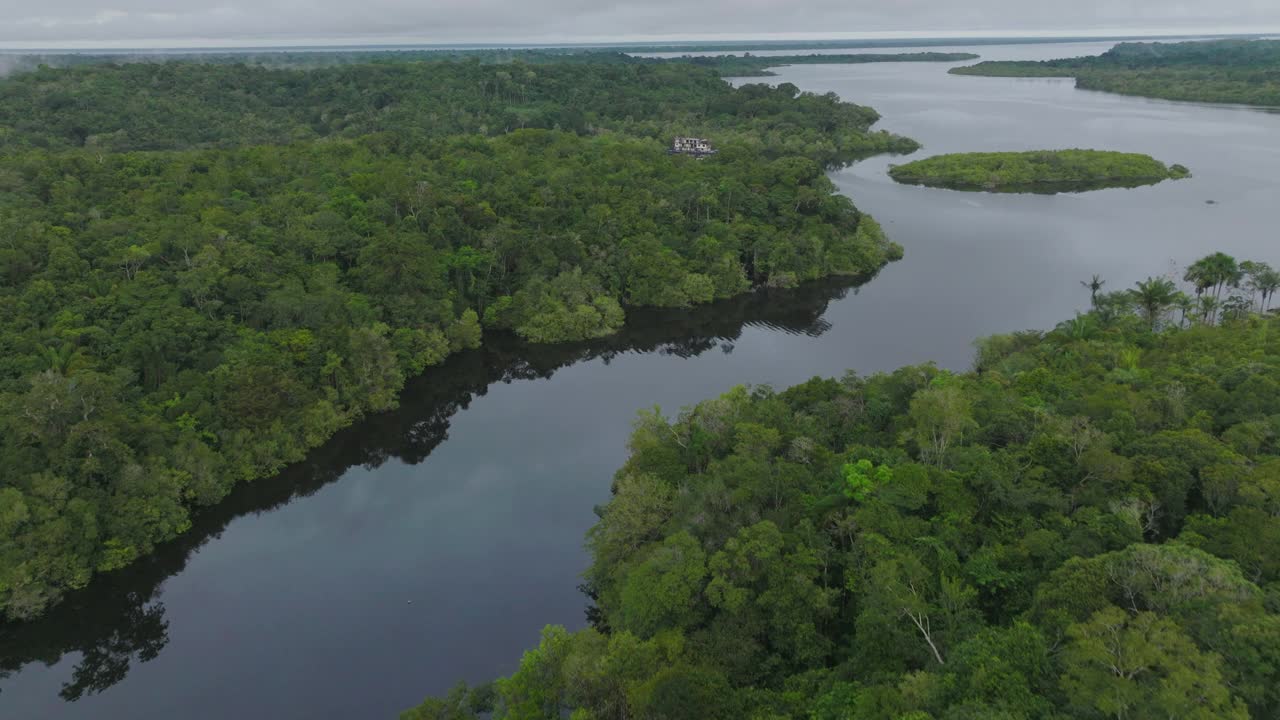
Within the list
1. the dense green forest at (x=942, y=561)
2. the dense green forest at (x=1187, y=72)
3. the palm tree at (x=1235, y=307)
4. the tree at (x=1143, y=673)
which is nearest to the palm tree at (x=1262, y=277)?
the palm tree at (x=1235, y=307)

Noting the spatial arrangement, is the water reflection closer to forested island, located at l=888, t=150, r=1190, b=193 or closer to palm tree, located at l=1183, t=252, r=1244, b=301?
palm tree, located at l=1183, t=252, r=1244, b=301

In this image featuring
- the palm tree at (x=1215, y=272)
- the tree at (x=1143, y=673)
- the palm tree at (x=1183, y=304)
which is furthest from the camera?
the palm tree at (x=1215, y=272)

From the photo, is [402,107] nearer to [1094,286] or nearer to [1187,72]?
[1094,286]

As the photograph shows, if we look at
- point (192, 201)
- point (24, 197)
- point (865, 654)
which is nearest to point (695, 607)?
point (865, 654)

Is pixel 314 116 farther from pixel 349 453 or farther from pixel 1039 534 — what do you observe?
pixel 1039 534

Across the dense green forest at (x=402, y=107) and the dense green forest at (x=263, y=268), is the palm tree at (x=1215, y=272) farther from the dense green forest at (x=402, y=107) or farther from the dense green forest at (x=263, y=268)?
the dense green forest at (x=402, y=107)

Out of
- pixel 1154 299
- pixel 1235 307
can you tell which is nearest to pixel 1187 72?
pixel 1235 307
